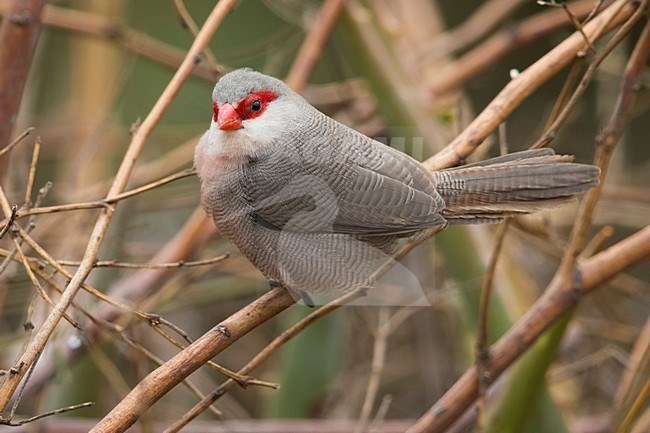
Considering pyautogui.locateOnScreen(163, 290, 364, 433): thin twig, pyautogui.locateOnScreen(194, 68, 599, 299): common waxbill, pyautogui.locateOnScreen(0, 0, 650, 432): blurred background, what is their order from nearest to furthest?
pyautogui.locateOnScreen(163, 290, 364, 433): thin twig
pyautogui.locateOnScreen(194, 68, 599, 299): common waxbill
pyautogui.locateOnScreen(0, 0, 650, 432): blurred background

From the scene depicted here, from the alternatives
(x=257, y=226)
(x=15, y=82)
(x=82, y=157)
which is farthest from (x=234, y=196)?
(x=82, y=157)

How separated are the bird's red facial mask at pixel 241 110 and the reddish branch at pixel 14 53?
0.63 m

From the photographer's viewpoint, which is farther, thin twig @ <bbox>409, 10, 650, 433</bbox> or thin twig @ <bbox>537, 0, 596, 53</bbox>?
thin twig @ <bbox>409, 10, 650, 433</bbox>

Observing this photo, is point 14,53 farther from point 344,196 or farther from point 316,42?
point 316,42

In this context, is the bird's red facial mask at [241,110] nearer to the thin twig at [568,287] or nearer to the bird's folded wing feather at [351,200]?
the bird's folded wing feather at [351,200]

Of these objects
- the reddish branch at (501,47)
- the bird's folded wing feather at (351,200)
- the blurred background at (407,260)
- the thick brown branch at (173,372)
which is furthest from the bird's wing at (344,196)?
the reddish branch at (501,47)

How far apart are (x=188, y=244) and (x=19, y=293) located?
2.42ft

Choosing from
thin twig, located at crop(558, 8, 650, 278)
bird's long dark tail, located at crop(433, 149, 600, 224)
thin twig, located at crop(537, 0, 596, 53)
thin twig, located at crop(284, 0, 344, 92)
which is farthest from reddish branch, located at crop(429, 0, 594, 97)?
bird's long dark tail, located at crop(433, 149, 600, 224)

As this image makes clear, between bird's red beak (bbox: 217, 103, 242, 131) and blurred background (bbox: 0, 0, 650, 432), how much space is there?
0.29 m

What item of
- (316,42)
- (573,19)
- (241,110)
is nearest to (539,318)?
(573,19)

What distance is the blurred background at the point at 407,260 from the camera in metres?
2.33

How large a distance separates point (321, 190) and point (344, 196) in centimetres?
5

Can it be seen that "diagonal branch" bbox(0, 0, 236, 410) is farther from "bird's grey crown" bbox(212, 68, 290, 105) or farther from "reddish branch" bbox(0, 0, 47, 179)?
"reddish branch" bbox(0, 0, 47, 179)

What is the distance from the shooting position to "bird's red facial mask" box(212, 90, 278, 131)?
5.06 ft
